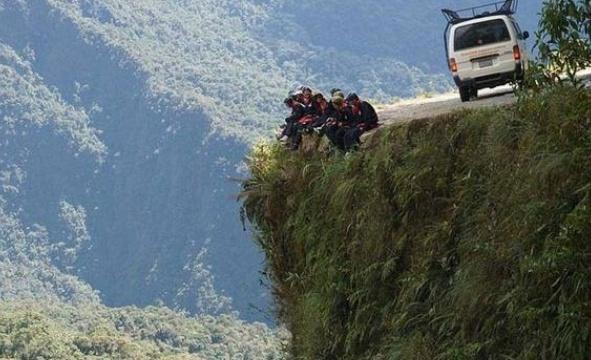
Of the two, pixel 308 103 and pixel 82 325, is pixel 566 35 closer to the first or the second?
pixel 308 103

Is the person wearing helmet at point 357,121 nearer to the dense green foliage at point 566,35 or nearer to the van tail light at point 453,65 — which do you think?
the dense green foliage at point 566,35

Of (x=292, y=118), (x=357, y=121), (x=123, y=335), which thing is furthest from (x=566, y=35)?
(x=123, y=335)

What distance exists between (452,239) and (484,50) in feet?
38.4

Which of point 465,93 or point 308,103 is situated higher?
point 465,93

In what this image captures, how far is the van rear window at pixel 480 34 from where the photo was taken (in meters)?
21.0

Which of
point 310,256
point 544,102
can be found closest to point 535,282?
point 544,102

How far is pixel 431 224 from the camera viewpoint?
33.4 ft

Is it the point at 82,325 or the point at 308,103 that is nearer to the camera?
the point at 308,103

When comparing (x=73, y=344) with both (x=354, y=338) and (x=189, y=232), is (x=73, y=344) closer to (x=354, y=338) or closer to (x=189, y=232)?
(x=354, y=338)

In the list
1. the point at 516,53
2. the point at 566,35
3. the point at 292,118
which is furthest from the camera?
the point at 516,53

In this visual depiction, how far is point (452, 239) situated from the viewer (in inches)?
382

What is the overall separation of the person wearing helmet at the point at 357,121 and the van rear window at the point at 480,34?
276 inches

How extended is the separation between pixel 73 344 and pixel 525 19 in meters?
121

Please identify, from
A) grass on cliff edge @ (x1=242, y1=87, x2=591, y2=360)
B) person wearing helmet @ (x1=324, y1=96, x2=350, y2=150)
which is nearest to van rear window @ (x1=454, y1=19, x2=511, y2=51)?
person wearing helmet @ (x1=324, y1=96, x2=350, y2=150)
